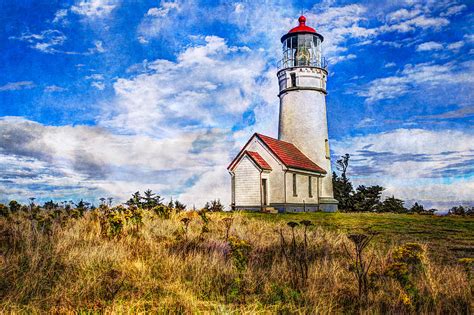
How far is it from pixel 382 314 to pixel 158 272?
269 centimetres

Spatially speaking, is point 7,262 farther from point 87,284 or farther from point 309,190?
point 309,190

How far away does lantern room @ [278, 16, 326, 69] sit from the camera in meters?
28.0

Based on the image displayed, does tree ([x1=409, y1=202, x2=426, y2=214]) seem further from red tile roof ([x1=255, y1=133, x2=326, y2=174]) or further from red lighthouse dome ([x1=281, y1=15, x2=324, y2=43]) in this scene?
red lighthouse dome ([x1=281, y1=15, x2=324, y2=43])

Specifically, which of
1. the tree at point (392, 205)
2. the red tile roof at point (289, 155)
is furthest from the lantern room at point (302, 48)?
the tree at point (392, 205)

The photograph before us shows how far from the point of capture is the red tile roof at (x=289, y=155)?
23844mm

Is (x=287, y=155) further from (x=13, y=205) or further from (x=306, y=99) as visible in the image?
(x=13, y=205)

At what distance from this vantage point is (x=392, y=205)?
31219mm

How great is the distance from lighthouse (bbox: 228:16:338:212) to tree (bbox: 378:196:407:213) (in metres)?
5.41

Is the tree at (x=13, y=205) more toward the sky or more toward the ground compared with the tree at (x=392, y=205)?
more toward the ground

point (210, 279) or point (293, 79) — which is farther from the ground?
point (293, 79)

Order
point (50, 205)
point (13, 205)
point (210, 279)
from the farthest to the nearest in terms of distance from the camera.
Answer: point (50, 205) → point (13, 205) → point (210, 279)

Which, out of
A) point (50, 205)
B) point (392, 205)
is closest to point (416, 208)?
point (392, 205)

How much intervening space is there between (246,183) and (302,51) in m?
10.6

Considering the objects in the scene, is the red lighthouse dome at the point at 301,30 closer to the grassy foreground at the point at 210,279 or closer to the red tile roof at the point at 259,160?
the red tile roof at the point at 259,160
